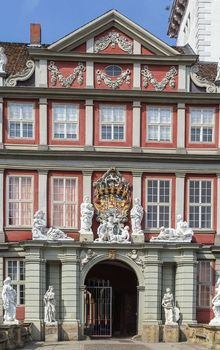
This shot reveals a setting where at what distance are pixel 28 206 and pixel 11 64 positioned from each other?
764 cm

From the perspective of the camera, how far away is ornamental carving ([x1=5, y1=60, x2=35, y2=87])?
41.7m

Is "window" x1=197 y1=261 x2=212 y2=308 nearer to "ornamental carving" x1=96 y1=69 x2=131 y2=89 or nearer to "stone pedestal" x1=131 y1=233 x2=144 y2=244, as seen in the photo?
"stone pedestal" x1=131 y1=233 x2=144 y2=244

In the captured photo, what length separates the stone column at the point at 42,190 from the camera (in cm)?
4109

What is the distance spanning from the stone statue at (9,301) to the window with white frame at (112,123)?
8.57 metres

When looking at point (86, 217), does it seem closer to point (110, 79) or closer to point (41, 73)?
point (110, 79)

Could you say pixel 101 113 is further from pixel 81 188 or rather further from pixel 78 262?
pixel 78 262

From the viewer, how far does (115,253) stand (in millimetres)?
40250

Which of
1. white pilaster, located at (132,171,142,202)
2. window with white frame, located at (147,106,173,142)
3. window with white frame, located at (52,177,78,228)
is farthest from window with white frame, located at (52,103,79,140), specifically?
window with white frame, located at (147,106,173,142)

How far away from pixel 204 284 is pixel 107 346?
715 cm

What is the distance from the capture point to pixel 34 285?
129ft

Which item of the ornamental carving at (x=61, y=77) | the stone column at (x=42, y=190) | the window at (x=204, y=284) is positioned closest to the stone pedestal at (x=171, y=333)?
the window at (x=204, y=284)

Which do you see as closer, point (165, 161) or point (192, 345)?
point (192, 345)

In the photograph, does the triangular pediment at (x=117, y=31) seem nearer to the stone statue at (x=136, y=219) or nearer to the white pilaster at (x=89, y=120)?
A: the white pilaster at (x=89, y=120)

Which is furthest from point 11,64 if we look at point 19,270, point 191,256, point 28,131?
point 191,256
